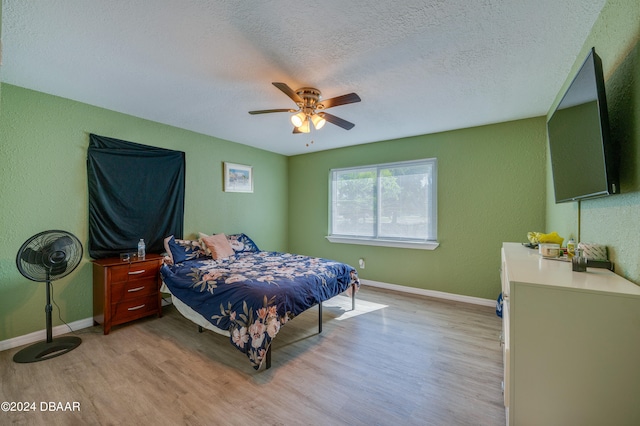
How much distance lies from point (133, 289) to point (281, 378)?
198cm

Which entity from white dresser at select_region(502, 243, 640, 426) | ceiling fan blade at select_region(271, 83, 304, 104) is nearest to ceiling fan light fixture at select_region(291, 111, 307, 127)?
ceiling fan blade at select_region(271, 83, 304, 104)

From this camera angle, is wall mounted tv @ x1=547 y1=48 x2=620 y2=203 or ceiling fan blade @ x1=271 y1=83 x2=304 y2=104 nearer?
wall mounted tv @ x1=547 y1=48 x2=620 y2=203

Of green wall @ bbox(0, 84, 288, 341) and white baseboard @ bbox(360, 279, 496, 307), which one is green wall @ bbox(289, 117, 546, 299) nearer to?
white baseboard @ bbox(360, 279, 496, 307)

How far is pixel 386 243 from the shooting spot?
14.3 ft

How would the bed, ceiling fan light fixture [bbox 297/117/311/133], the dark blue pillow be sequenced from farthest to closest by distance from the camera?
the dark blue pillow
ceiling fan light fixture [bbox 297/117/311/133]
the bed

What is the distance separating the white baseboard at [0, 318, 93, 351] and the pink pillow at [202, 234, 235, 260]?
1.43 meters

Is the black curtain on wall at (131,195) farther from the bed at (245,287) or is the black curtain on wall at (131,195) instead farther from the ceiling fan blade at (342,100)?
the ceiling fan blade at (342,100)

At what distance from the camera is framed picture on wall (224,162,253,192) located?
4379 mm

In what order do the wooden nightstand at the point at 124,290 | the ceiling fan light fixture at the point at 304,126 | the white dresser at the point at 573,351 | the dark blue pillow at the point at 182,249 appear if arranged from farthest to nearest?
the dark blue pillow at the point at 182,249 < the wooden nightstand at the point at 124,290 < the ceiling fan light fixture at the point at 304,126 < the white dresser at the point at 573,351

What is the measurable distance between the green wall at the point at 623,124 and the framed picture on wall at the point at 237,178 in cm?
421

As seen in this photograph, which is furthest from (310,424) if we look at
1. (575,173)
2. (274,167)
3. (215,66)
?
(274,167)

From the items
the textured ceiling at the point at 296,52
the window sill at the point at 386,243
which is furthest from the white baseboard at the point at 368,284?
the textured ceiling at the point at 296,52

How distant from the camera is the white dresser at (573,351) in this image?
113 centimetres

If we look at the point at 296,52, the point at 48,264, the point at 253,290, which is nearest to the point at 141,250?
the point at 48,264
